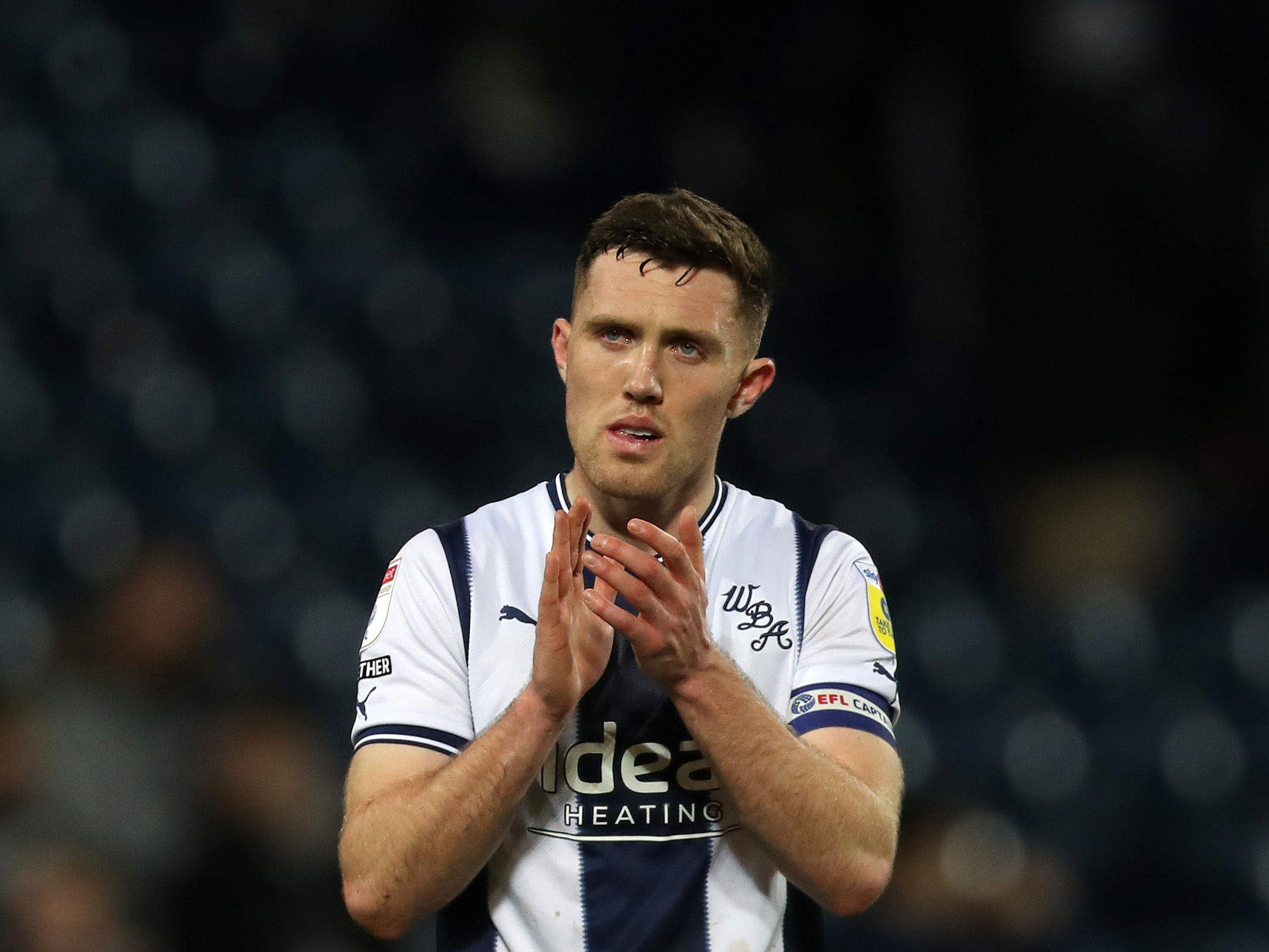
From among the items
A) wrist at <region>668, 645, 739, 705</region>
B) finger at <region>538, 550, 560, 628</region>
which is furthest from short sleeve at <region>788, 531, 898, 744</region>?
finger at <region>538, 550, 560, 628</region>

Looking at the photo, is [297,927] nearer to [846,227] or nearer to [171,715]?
[171,715]

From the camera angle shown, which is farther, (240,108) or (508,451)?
(240,108)

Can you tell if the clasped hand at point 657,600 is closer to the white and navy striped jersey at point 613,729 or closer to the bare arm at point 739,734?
the bare arm at point 739,734

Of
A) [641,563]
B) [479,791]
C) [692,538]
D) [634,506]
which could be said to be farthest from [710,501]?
[479,791]

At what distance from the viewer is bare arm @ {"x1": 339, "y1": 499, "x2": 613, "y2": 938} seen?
1.83 m

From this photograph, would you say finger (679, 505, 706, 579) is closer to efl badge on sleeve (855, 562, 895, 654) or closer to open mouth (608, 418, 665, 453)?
open mouth (608, 418, 665, 453)

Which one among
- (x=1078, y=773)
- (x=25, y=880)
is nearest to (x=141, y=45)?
(x=25, y=880)

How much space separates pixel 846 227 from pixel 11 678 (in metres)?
3.02

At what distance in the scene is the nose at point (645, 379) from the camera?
6.89 feet

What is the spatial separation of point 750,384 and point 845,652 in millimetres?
505

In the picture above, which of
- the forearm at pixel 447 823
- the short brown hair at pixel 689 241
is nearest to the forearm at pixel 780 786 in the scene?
the forearm at pixel 447 823

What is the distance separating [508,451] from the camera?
4.24m

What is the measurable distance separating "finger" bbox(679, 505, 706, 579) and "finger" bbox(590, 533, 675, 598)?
0.07 metres

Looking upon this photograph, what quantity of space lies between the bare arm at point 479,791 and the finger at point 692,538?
137mm
